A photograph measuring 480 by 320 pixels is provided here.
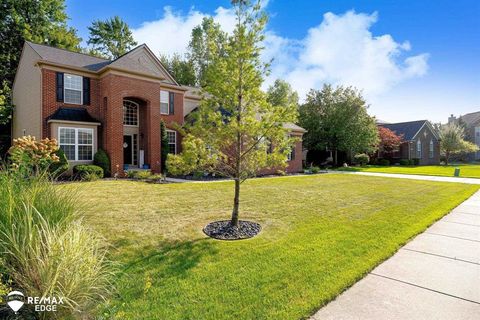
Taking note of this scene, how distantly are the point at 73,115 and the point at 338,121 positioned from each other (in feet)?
82.5

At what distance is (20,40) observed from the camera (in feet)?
78.2

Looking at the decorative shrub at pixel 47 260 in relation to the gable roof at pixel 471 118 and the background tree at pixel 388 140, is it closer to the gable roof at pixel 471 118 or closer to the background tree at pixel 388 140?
the background tree at pixel 388 140

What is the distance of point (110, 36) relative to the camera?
35.9 metres

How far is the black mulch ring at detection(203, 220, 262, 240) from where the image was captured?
5.47 m

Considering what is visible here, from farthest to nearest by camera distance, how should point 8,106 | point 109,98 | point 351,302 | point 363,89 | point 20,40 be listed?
1. point 363,89
2. point 20,40
3. point 8,106
4. point 109,98
5. point 351,302

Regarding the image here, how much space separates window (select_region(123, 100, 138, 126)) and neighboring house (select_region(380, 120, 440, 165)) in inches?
1325

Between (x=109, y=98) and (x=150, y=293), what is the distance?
14582 millimetres

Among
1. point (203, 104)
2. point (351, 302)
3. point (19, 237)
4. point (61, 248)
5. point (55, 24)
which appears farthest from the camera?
point (55, 24)

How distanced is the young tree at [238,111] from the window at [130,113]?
564 inches

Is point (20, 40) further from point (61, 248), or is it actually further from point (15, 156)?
point (61, 248)

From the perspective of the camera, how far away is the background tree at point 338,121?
29.0m

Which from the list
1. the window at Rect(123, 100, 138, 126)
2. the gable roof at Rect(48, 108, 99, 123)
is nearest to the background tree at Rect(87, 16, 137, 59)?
the window at Rect(123, 100, 138, 126)

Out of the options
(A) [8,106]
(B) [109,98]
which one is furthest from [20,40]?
(B) [109,98]

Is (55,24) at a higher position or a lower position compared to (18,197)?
higher
